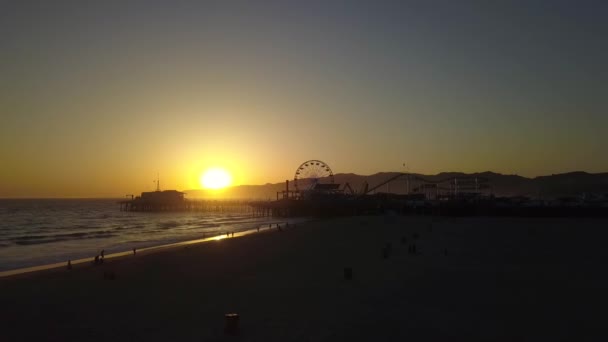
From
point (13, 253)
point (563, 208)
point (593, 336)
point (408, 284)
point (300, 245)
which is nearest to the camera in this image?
point (593, 336)

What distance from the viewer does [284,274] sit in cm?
1549

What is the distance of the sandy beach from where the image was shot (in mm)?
8906

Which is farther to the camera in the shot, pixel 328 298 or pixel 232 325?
pixel 328 298

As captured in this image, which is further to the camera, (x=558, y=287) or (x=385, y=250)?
(x=385, y=250)

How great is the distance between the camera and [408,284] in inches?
505

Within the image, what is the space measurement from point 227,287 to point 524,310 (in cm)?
822

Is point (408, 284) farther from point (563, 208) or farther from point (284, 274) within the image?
point (563, 208)

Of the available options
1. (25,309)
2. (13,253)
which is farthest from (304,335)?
(13,253)

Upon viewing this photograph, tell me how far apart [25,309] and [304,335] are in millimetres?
8061

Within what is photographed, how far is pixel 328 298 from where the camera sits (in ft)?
37.9

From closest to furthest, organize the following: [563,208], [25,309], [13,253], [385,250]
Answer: [25,309] → [385,250] → [13,253] → [563,208]

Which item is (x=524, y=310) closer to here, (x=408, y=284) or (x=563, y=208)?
(x=408, y=284)

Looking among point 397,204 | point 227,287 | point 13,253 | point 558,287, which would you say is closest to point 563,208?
point 397,204

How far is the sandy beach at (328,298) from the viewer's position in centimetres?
891
